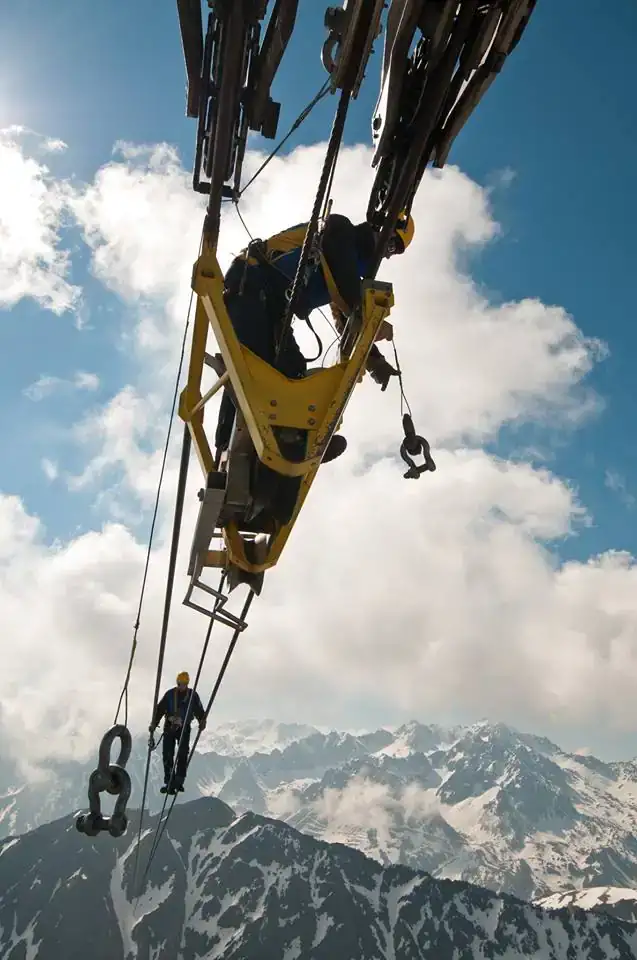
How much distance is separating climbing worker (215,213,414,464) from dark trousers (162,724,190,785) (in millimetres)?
10098

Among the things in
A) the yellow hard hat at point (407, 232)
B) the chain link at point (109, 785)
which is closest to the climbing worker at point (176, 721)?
the chain link at point (109, 785)

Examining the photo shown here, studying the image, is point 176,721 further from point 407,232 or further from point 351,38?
point 351,38

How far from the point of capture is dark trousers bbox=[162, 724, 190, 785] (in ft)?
49.7

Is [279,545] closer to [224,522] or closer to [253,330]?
[224,522]

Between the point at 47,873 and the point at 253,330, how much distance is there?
23774 centimetres

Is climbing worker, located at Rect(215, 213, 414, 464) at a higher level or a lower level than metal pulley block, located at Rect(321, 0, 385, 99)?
higher

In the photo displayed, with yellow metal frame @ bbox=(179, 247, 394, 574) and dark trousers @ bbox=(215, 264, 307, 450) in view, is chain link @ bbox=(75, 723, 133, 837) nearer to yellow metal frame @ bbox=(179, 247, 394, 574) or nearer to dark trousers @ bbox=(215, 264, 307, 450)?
dark trousers @ bbox=(215, 264, 307, 450)

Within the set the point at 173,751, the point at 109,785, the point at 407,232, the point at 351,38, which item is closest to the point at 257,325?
the point at 407,232

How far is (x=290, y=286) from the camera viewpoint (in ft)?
25.0

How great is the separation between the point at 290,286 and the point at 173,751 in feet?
45.0

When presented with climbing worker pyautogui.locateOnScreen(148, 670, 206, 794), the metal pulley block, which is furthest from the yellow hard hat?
climbing worker pyautogui.locateOnScreen(148, 670, 206, 794)

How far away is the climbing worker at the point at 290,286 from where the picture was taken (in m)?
7.08

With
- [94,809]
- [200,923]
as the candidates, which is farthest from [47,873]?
[94,809]

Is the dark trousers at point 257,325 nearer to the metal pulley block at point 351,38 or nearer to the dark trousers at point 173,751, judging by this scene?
the metal pulley block at point 351,38
